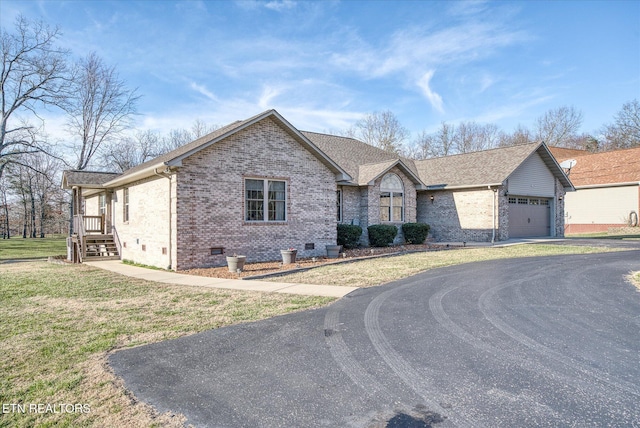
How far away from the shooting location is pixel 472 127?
164 feet

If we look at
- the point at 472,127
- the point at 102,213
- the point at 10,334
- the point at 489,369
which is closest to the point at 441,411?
the point at 489,369

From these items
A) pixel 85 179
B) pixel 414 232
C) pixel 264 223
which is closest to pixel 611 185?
pixel 414 232

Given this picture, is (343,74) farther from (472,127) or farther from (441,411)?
(472,127)

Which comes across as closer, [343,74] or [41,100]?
[343,74]

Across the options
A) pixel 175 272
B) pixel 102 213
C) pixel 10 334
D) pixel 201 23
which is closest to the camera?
pixel 10 334

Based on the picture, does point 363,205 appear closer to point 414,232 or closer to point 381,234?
point 381,234

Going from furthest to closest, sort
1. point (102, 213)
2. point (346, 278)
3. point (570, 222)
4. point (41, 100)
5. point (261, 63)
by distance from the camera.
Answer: point (570, 222) < point (41, 100) < point (102, 213) < point (261, 63) < point (346, 278)

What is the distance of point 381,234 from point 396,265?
6.12 m

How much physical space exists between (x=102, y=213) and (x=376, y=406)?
20.9 meters

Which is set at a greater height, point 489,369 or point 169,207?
point 169,207

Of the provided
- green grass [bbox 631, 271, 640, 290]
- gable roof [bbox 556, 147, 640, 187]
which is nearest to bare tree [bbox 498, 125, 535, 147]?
gable roof [bbox 556, 147, 640, 187]

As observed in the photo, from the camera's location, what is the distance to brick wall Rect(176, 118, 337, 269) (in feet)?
41.2

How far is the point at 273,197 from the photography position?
1459 centimetres

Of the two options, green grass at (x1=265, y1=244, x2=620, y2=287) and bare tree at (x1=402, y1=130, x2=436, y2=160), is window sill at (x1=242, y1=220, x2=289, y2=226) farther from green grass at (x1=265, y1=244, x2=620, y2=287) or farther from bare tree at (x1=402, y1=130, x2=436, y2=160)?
bare tree at (x1=402, y1=130, x2=436, y2=160)
